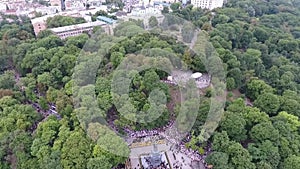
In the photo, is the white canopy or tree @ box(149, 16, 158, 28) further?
tree @ box(149, 16, 158, 28)

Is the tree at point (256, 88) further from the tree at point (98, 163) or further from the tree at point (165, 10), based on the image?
the tree at point (165, 10)

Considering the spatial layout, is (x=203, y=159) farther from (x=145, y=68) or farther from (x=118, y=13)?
(x=118, y=13)

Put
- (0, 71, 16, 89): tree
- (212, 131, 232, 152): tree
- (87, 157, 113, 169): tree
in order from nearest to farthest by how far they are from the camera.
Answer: (87, 157, 113, 169): tree
(212, 131, 232, 152): tree
(0, 71, 16, 89): tree

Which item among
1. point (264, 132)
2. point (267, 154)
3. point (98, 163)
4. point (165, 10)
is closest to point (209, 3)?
point (165, 10)

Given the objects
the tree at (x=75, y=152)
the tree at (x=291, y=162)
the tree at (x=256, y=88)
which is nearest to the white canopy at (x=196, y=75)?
the tree at (x=256, y=88)

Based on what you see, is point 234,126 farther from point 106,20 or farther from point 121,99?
point 106,20

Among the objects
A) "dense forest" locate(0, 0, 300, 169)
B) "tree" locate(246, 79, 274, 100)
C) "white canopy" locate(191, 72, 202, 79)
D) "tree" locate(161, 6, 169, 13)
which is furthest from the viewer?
"tree" locate(161, 6, 169, 13)

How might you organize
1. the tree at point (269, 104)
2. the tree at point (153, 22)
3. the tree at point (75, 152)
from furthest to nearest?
the tree at point (153, 22)
the tree at point (269, 104)
the tree at point (75, 152)

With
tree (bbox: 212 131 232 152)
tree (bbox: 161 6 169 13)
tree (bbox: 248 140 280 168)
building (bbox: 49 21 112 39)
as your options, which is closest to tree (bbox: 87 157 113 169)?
tree (bbox: 212 131 232 152)

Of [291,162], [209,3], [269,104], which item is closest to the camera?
[291,162]

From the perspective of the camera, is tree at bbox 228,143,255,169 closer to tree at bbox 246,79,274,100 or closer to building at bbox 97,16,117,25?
tree at bbox 246,79,274,100
